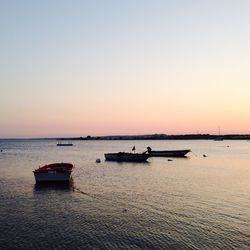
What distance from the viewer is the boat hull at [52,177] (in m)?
42.5

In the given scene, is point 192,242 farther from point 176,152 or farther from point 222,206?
point 176,152

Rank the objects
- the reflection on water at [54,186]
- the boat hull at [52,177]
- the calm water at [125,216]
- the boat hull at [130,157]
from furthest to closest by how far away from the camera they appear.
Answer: the boat hull at [130,157], the boat hull at [52,177], the reflection on water at [54,186], the calm water at [125,216]

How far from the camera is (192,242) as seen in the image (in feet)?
64.1

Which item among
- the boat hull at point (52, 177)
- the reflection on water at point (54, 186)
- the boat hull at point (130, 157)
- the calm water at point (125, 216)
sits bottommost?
the calm water at point (125, 216)

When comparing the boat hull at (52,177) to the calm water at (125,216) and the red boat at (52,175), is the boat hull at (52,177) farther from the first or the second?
the calm water at (125,216)

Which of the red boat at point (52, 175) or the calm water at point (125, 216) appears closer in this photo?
the calm water at point (125, 216)

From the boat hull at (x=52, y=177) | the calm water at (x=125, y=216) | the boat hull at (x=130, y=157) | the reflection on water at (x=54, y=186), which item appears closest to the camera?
the calm water at (x=125, y=216)

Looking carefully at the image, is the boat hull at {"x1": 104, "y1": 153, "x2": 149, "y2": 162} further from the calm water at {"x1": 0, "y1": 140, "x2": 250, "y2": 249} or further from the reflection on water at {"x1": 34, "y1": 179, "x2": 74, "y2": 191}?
the calm water at {"x1": 0, "y1": 140, "x2": 250, "y2": 249}

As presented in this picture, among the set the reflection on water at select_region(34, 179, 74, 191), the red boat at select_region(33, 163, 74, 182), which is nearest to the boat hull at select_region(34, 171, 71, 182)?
the red boat at select_region(33, 163, 74, 182)

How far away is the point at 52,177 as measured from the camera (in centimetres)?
4306

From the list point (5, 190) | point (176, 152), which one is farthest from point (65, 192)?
point (176, 152)

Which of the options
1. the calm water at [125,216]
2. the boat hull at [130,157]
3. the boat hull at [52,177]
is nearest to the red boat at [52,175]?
the boat hull at [52,177]

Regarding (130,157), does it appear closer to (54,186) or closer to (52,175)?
(52,175)

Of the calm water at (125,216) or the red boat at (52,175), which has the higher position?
the red boat at (52,175)
